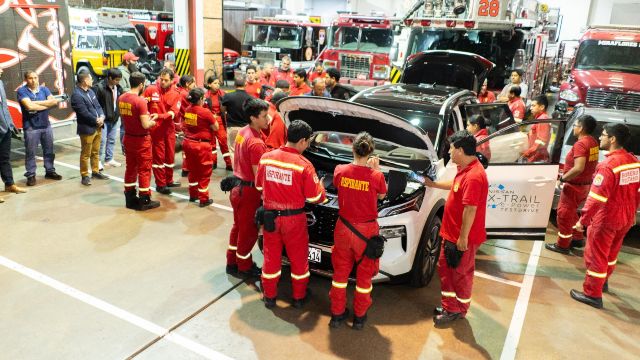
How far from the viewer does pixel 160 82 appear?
24.3 ft

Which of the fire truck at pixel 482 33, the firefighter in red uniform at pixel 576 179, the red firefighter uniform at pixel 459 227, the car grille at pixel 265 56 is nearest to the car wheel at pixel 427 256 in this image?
the red firefighter uniform at pixel 459 227

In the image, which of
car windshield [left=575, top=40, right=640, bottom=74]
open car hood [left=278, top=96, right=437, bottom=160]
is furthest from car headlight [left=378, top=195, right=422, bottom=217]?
car windshield [left=575, top=40, right=640, bottom=74]

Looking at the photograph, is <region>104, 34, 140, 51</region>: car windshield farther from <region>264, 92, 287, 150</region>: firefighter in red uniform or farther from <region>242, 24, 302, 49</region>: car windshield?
<region>264, 92, 287, 150</region>: firefighter in red uniform

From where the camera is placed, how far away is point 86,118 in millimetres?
7164

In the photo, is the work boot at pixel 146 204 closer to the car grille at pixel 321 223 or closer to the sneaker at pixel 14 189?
the sneaker at pixel 14 189

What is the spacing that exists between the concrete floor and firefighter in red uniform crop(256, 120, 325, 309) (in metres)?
0.66

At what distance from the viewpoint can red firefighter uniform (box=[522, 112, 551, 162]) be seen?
17.1 feet

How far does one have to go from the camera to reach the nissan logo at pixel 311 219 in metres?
4.36

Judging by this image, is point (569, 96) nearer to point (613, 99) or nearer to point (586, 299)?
point (613, 99)

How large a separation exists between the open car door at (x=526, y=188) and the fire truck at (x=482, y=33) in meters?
5.62

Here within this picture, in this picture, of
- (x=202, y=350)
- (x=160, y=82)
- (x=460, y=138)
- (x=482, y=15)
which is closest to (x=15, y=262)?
(x=202, y=350)

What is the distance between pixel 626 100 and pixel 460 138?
8490 millimetres

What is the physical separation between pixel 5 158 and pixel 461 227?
632 centimetres

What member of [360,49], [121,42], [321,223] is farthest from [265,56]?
[321,223]
